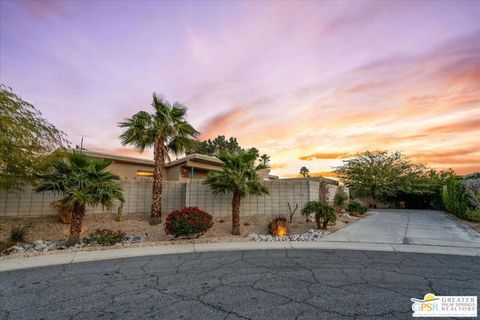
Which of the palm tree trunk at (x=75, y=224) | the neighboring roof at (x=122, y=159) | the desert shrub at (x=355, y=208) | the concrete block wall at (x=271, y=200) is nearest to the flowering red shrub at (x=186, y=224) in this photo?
the palm tree trunk at (x=75, y=224)

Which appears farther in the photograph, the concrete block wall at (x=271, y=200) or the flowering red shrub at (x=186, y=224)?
the concrete block wall at (x=271, y=200)

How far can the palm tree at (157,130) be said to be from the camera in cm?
1145

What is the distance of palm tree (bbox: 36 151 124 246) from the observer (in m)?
7.39

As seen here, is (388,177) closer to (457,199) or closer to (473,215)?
(457,199)

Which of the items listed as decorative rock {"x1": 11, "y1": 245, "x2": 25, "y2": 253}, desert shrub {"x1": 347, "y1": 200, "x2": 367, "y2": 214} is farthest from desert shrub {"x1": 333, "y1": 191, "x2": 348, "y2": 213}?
decorative rock {"x1": 11, "y1": 245, "x2": 25, "y2": 253}

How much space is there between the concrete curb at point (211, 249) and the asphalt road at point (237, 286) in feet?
1.61

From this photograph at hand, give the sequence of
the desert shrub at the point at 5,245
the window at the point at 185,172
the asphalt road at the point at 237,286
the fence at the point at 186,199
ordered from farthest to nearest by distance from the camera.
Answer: the window at the point at 185,172
the fence at the point at 186,199
the desert shrub at the point at 5,245
the asphalt road at the point at 237,286

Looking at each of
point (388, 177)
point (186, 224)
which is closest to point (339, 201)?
point (186, 224)

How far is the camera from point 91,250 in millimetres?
6926

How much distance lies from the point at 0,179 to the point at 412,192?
31419mm

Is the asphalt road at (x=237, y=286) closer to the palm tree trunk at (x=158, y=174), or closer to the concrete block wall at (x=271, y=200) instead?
the palm tree trunk at (x=158, y=174)

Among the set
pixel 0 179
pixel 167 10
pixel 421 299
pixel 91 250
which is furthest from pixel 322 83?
pixel 0 179

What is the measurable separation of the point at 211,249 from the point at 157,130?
688cm

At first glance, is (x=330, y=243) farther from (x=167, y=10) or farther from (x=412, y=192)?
(x=412, y=192)
